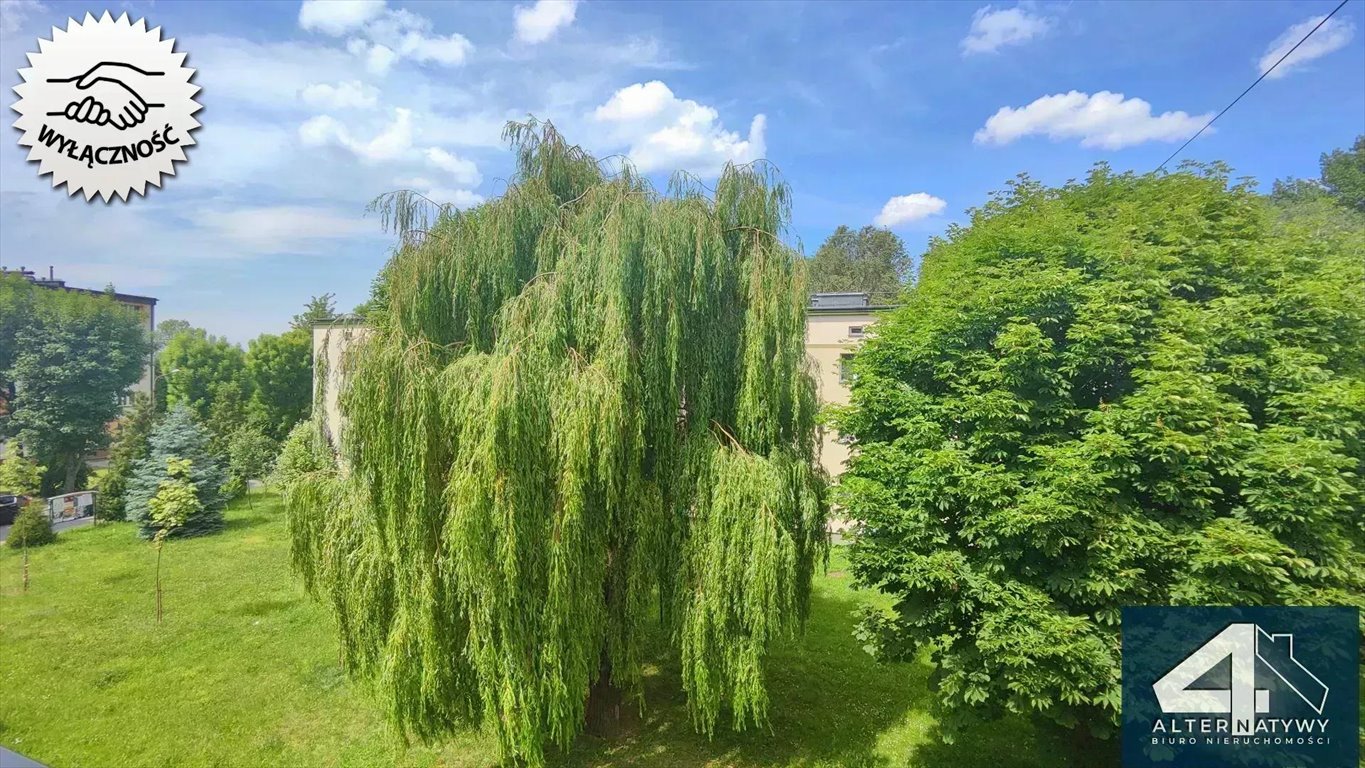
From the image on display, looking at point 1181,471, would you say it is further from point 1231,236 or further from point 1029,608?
point 1231,236

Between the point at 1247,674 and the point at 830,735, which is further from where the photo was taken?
the point at 830,735

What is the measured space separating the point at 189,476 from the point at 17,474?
3.27m

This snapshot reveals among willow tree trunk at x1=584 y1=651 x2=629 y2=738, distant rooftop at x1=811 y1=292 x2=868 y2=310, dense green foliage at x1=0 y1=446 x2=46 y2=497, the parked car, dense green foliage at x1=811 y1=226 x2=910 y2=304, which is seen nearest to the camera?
willow tree trunk at x1=584 y1=651 x2=629 y2=738

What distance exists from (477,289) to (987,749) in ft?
25.4

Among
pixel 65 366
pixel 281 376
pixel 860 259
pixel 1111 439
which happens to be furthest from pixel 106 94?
pixel 860 259

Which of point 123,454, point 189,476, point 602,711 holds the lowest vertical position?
point 602,711

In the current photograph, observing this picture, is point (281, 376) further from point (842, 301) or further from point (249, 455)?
point (842, 301)

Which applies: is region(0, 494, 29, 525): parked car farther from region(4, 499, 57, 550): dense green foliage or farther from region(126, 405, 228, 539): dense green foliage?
region(126, 405, 228, 539): dense green foliage

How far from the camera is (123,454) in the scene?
53.8 feet

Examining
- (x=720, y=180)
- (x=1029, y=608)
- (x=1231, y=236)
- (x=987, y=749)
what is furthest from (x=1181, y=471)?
(x=720, y=180)

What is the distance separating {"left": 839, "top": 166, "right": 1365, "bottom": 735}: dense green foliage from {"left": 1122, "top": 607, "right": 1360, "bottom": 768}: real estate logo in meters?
0.16

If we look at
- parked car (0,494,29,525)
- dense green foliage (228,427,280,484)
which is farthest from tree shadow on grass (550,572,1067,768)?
dense green foliage (228,427,280,484)

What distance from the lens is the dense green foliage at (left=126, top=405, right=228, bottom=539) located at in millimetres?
15297

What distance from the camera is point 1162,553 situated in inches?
165
